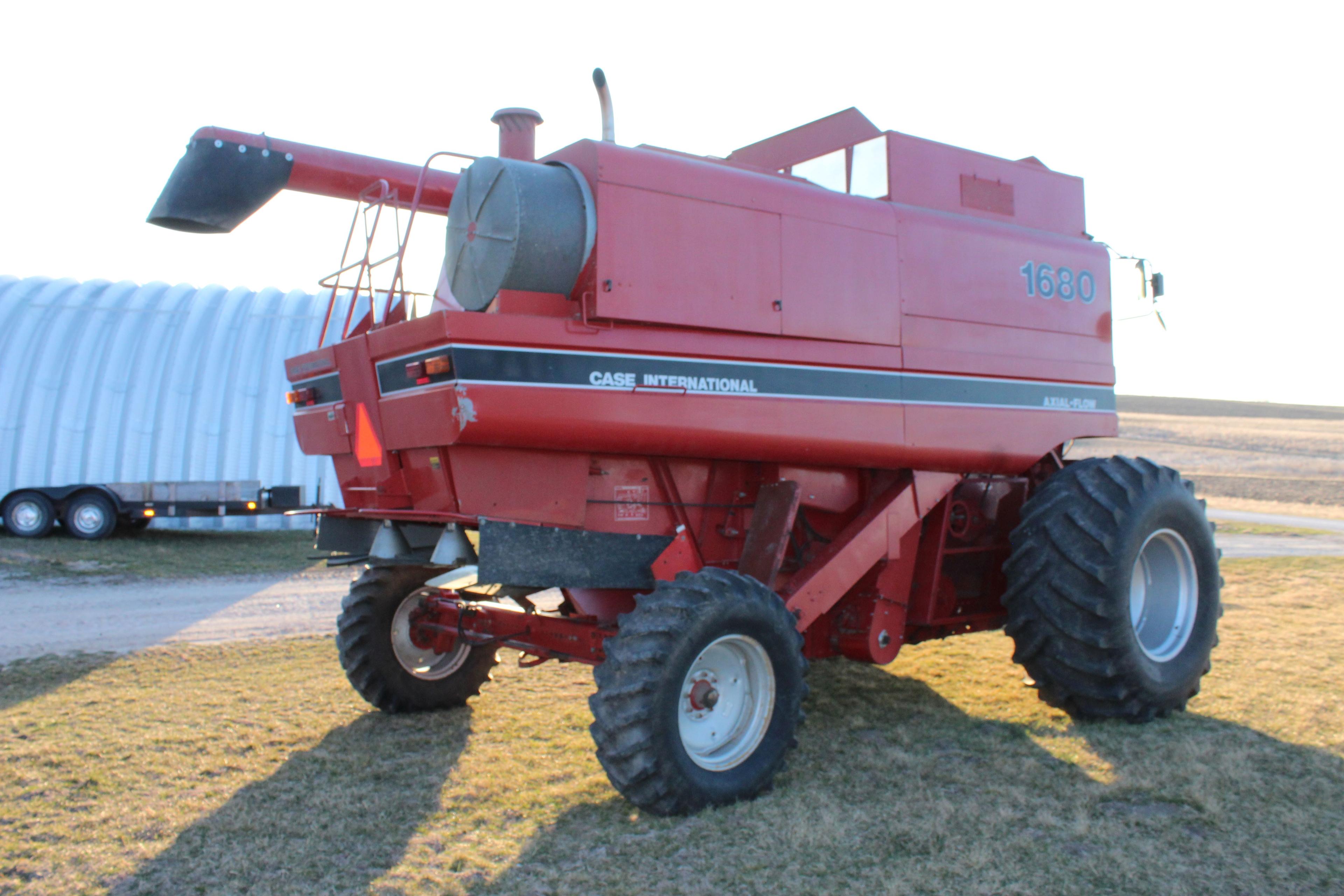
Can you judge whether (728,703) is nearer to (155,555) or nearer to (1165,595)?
(1165,595)

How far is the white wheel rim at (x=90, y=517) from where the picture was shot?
16.4m

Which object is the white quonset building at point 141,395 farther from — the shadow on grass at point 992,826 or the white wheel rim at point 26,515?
the shadow on grass at point 992,826

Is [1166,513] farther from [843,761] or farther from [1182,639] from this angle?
[843,761]

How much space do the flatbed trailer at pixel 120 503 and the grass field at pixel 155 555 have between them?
26 cm

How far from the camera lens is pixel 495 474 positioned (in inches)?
189

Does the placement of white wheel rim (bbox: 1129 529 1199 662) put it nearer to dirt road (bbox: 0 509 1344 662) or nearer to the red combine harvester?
the red combine harvester

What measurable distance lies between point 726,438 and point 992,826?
6.90 feet

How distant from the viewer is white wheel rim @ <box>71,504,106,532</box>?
16406 mm

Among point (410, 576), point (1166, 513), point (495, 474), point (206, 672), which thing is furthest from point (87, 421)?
point (1166, 513)

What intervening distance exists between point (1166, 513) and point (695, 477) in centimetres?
298

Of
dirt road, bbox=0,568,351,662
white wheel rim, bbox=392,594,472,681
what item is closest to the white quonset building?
dirt road, bbox=0,568,351,662

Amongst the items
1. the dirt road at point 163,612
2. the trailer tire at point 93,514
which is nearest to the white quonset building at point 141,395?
the trailer tire at point 93,514

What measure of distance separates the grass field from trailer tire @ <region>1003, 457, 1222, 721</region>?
894cm

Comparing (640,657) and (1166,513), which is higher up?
(1166,513)
